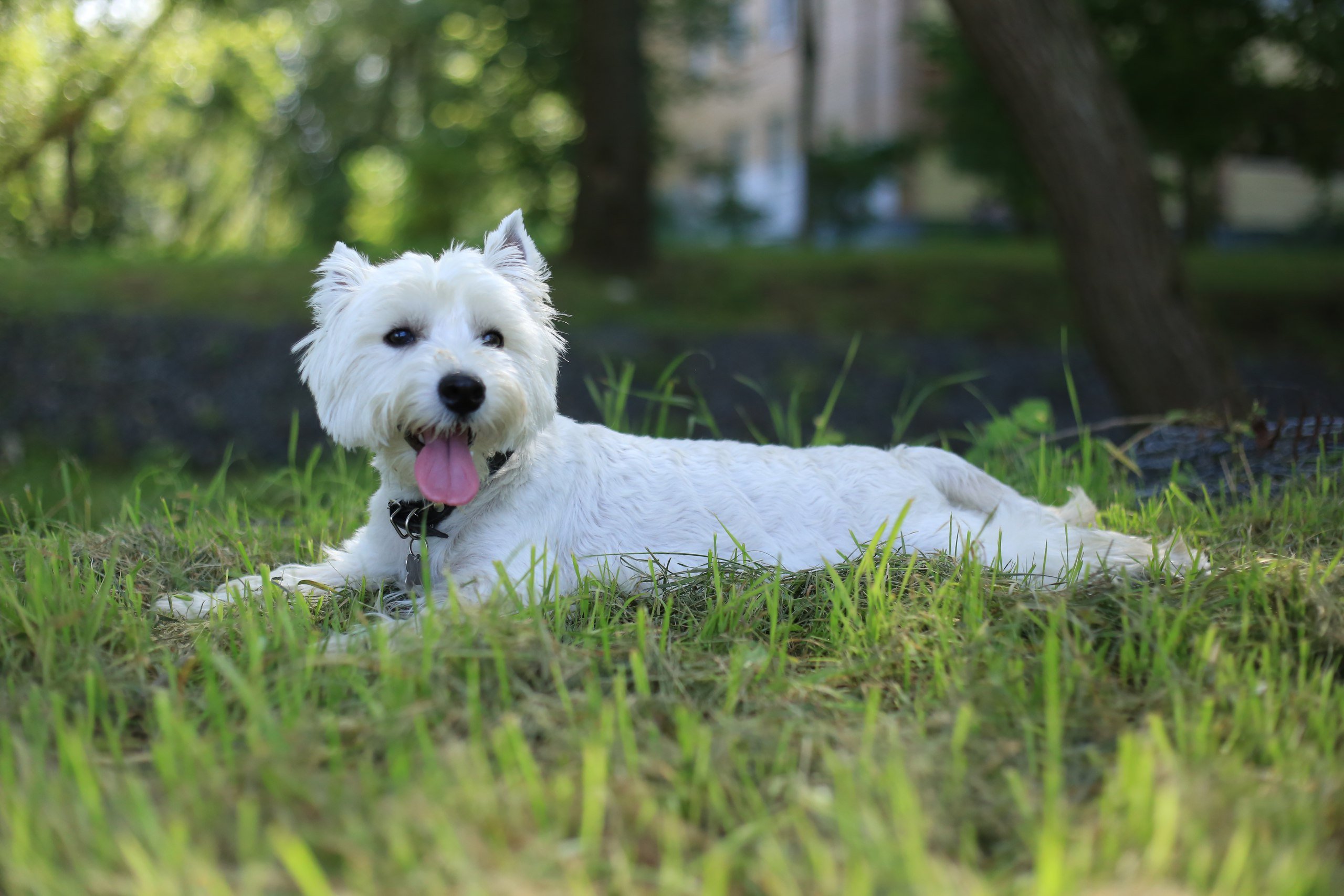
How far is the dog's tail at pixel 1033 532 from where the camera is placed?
3471 mm

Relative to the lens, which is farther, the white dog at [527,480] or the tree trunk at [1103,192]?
the tree trunk at [1103,192]

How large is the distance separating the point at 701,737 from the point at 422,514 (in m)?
1.55

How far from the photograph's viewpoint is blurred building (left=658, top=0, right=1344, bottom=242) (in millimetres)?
22312

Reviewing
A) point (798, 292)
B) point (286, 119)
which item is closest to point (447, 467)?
point (798, 292)

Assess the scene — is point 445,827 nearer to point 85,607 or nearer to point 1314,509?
point 85,607

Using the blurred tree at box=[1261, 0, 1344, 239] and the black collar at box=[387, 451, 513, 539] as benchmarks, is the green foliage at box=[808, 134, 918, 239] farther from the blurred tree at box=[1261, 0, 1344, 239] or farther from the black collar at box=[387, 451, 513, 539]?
the black collar at box=[387, 451, 513, 539]

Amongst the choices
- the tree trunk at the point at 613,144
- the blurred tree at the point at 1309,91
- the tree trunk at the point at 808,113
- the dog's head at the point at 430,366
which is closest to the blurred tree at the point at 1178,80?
the blurred tree at the point at 1309,91

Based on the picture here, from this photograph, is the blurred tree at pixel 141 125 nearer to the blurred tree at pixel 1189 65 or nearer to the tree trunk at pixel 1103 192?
the tree trunk at pixel 1103 192

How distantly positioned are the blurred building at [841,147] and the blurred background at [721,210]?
0.54ft

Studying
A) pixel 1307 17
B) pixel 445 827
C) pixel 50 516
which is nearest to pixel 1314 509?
pixel 445 827

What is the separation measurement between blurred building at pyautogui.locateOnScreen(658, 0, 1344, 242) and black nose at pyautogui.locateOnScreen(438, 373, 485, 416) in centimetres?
1634

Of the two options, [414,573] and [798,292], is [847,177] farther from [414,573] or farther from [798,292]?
[414,573]

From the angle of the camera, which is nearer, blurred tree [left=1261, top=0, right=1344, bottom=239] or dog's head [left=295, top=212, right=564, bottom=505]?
dog's head [left=295, top=212, right=564, bottom=505]

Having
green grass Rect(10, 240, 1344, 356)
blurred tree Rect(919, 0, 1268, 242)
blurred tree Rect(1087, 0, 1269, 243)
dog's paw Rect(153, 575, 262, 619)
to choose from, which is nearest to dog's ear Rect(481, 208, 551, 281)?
dog's paw Rect(153, 575, 262, 619)
